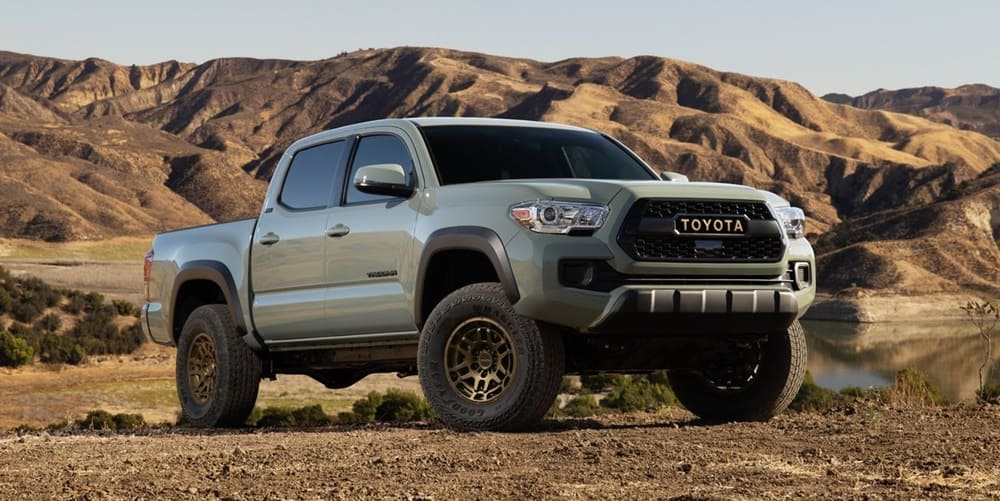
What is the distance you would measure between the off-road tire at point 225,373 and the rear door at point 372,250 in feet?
4.99

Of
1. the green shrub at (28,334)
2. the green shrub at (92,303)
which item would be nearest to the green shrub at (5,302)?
the green shrub at (28,334)

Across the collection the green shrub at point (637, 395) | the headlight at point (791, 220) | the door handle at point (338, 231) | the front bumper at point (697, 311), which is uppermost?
the headlight at point (791, 220)

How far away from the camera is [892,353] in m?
85.1

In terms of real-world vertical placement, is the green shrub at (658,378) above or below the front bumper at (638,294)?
below

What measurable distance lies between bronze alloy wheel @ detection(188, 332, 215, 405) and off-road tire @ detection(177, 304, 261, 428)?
0.09 ft

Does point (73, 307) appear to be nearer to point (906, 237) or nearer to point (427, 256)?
point (427, 256)

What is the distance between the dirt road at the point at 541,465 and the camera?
6270mm

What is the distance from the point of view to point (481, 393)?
8.89m

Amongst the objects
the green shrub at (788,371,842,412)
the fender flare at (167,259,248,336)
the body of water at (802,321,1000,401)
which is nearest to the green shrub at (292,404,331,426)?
the green shrub at (788,371,842,412)

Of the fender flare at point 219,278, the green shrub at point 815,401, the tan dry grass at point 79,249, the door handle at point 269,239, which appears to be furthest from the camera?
the tan dry grass at point 79,249

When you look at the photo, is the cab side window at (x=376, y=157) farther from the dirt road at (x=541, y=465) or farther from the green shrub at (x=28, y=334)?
the green shrub at (x=28, y=334)

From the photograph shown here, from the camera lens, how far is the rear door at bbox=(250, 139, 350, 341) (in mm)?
10148

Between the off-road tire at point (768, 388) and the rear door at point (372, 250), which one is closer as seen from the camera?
the rear door at point (372, 250)

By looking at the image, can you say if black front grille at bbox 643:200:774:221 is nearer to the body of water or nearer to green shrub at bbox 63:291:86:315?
the body of water
